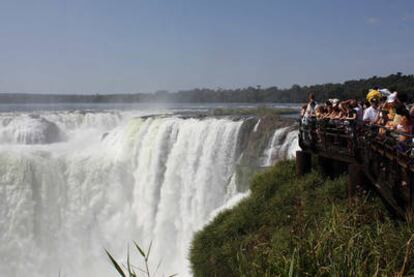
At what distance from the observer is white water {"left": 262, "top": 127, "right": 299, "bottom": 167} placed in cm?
1664

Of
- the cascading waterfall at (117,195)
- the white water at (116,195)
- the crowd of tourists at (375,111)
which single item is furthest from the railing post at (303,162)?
the white water at (116,195)

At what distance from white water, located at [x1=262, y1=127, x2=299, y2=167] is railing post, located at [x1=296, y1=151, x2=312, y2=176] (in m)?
5.62

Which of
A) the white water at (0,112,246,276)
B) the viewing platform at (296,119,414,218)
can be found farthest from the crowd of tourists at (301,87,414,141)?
the white water at (0,112,246,276)

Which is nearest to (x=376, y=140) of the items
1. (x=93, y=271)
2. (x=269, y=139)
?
(x=269, y=139)

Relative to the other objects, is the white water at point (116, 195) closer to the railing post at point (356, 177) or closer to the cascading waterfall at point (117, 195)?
the cascading waterfall at point (117, 195)

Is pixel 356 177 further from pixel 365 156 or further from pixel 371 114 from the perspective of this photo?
pixel 371 114

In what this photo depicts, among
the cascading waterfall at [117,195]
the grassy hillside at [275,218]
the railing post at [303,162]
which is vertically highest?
the railing post at [303,162]

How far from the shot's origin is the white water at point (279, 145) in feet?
54.6

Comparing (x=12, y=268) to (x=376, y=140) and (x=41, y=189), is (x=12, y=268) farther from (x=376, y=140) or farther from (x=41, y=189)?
(x=376, y=140)

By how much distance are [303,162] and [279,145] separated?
21.1 ft

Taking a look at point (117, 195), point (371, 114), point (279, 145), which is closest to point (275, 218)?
point (371, 114)

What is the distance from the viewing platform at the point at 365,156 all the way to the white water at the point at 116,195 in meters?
7.42

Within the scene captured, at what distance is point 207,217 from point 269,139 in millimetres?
3543

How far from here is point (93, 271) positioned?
810 inches
